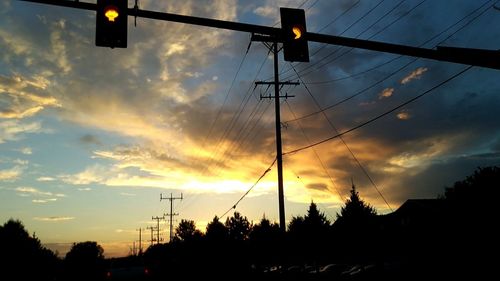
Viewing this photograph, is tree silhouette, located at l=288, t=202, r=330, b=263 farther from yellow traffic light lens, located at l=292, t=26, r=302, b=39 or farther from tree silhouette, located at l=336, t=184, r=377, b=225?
yellow traffic light lens, located at l=292, t=26, r=302, b=39

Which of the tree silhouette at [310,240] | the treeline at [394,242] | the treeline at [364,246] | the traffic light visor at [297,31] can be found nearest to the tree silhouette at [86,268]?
the treeline at [364,246]

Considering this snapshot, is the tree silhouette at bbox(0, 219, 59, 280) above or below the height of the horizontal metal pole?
below

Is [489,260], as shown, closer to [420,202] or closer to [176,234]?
[420,202]

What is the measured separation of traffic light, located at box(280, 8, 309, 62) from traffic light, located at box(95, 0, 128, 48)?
124 inches

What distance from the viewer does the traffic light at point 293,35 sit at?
27.7 ft

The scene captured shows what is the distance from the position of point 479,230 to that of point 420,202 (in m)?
37.9

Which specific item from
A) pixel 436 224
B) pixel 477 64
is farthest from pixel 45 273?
pixel 477 64

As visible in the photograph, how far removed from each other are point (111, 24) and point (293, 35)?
11.7ft

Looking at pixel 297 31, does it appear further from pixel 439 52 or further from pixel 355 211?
pixel 355 211

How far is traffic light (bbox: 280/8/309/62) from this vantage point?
8438 millimetres

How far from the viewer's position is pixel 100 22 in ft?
24.6

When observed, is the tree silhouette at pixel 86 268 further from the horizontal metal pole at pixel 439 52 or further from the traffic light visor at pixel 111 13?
the horizontal metal pole at pixel 439 52

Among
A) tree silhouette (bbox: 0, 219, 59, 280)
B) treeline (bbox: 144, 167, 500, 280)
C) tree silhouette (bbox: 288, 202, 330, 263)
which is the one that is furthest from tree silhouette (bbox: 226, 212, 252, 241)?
tree silhouette (bbox: 0, 219, 59, 280)

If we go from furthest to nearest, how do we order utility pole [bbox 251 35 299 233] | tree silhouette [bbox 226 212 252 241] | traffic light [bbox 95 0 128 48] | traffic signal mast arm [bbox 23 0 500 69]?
tree silhouette [bbox 226 212 252 241] < utility pole [bbox 251 35 299 233] < traffic signal mast arm [bbox 23 0 500 69] < traffic light [bbox 95 0 128 48]
